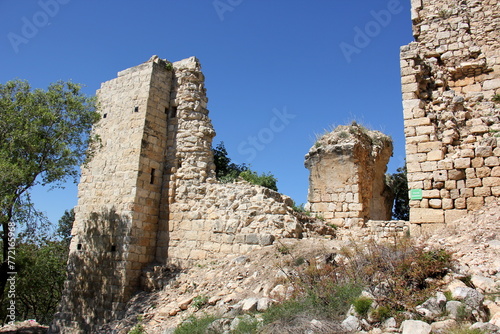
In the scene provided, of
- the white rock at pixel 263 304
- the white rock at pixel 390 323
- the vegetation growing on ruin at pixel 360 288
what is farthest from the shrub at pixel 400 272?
the white rock at pixel 263 304

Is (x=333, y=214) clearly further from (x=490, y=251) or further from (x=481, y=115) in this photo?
(x=490, y=251)

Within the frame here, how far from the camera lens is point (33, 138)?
9.09 metres

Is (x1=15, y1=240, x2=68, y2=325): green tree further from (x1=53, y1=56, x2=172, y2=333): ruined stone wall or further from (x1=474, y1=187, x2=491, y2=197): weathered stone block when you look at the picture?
(x1=474, y1=187, x2=491, y2=197): weathered stone block

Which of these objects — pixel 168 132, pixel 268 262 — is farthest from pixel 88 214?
pixel 268 262

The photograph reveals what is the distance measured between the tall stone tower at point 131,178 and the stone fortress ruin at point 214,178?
1.2 inches

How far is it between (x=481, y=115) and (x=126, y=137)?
26.7 feet

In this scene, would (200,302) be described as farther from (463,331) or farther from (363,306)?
(463,331)

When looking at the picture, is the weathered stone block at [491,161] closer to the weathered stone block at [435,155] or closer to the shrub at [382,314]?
the weathered stone block at [435,155]

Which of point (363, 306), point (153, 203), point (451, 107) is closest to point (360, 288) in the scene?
point (363, 306)

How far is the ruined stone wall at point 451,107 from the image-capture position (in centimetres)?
759

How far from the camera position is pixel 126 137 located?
10422mm

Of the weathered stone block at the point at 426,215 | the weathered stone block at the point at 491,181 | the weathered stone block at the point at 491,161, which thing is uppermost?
the weathered stone block at the point at 491,161

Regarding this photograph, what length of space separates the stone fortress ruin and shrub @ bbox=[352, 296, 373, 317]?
3.47 metres

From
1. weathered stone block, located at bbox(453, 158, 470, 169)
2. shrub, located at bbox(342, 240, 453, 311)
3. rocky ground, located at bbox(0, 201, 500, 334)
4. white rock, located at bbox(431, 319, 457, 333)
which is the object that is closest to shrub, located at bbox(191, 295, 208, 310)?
rocky ground, located at bbox(0, 201, 500, 334)
